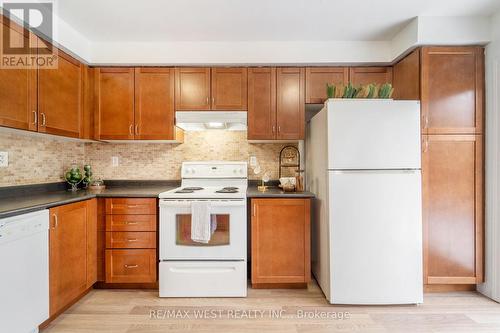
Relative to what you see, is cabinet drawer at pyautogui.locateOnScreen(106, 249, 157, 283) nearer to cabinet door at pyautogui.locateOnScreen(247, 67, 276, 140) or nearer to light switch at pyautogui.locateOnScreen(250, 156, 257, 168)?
light switch at pyautogui.locateOnScreen(250, 156, 257, 168)

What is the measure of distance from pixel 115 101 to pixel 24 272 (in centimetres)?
172

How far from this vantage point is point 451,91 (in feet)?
7.72

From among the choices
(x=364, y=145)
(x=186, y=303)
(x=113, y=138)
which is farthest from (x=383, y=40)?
(x=186, y=303)

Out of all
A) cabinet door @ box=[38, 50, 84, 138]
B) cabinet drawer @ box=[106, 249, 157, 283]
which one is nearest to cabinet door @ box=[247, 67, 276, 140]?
cabinet drawer @ box=[106, 249, 157, 283]

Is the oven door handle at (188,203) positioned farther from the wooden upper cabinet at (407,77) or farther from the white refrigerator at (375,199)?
the wooden upper cabinet at (407,77)

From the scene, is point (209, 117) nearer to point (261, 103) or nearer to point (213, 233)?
point (261, 103)

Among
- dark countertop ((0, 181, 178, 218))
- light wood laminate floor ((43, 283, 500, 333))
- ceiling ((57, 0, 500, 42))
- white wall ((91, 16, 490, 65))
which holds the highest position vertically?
ceiling ((57, 0, 500, 42))

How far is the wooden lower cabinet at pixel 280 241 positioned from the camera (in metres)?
2.46

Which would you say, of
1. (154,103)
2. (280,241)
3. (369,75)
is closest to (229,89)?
(154,103)

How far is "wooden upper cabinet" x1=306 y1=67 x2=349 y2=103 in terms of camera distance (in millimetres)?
2744

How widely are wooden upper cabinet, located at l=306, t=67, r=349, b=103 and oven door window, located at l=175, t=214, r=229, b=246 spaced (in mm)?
1523

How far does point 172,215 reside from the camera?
239 centimetres

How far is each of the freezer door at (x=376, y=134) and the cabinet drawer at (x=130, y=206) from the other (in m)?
1.71

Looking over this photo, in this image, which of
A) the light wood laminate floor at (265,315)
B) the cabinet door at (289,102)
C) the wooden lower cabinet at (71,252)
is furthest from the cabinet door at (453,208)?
the wooden lower cabinet at (71,252)
